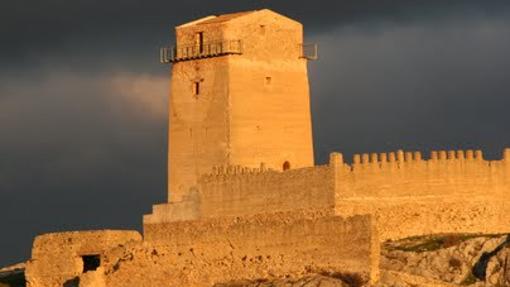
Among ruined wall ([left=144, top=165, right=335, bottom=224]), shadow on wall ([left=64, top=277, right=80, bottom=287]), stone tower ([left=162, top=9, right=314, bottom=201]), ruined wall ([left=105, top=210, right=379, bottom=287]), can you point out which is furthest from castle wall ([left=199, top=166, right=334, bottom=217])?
shadow on wall ([left=64, top=277, right=80, bottom=287])

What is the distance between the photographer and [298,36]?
9475cm

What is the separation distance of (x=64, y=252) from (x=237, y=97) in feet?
30.1

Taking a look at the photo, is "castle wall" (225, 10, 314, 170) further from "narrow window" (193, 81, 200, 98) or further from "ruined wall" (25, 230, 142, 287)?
"ruined wall" (25, 230, 142, 287)

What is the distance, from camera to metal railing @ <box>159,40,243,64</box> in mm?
92812

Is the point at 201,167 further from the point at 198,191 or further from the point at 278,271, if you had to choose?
the point at 278,271

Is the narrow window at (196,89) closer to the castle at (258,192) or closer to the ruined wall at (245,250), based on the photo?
the castle at (258,192)

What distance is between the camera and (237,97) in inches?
3661

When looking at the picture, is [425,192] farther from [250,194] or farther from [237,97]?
[237,97]

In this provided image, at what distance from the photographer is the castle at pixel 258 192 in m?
85.6

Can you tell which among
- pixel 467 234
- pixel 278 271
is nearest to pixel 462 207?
pixel 467 234

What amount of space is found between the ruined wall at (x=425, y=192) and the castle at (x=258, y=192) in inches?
1.4

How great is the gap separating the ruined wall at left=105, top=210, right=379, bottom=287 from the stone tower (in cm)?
379

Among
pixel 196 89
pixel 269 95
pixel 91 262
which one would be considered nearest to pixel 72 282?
pixel 91 262

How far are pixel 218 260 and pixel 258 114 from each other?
25.8 ft
